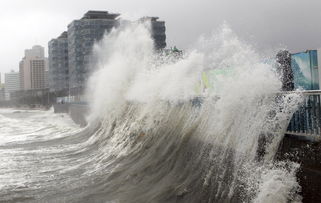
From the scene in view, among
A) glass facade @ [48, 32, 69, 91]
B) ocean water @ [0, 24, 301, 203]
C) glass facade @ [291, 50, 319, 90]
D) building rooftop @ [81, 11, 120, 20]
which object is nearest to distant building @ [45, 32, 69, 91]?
glass facade @ [48, 32, 69, 91]

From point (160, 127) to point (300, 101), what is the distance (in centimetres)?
692

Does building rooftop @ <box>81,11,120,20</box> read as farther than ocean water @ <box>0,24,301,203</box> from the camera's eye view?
Yes

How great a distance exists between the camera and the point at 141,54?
23.5m

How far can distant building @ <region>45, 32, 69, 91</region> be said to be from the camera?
400 feet

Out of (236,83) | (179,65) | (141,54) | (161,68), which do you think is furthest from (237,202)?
(141,54)

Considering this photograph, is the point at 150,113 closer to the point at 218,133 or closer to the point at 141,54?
the point at 218,133

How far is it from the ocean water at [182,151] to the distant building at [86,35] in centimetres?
8711

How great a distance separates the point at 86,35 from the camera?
104m

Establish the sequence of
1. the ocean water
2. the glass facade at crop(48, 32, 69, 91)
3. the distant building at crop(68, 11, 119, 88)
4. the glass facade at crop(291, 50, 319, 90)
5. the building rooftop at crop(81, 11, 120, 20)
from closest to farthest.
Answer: the ocean water, the glass facade at crop(291, 50, 319, 90), the distant building at crop(68, 11, 119, 88), the building rooftop at crop(81, 11, 120, 20), the glass facade at crop(48, 32, 69, 91)

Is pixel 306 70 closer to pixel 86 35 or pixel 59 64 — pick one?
pixel 86 35

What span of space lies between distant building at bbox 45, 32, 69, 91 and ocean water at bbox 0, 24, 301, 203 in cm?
10636

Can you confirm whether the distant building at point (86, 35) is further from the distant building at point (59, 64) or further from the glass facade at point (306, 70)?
the glass facade at point (306, 70)

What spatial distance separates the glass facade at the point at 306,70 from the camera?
9.67 meters

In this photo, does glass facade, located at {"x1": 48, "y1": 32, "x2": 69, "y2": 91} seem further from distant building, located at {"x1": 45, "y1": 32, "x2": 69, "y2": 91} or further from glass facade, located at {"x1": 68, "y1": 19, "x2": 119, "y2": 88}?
glass facade, located at {"x1": 68, "y1": 19, "x2": 119, "y2": 88}
